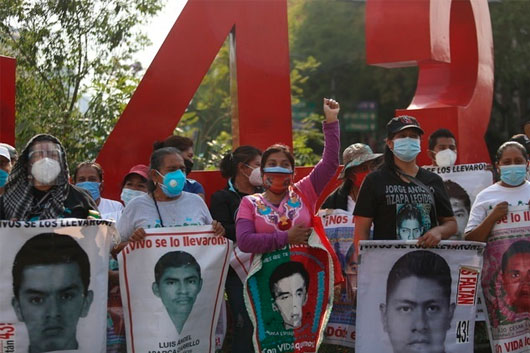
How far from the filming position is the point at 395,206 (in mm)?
6371

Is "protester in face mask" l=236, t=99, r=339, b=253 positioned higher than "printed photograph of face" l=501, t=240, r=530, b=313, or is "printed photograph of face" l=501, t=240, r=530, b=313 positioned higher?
"protester in face mask" l=236, t=99, r=339, b=253

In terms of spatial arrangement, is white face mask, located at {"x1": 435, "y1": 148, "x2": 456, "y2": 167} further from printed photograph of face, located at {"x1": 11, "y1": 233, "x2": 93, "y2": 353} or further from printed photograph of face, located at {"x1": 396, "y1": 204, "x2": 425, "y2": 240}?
printed photograph of face, located at {"x1": 11, "y1": 233, "x2": 93, "y2": 353}

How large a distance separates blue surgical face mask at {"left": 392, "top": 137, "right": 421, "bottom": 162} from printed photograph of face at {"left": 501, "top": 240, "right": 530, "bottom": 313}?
3.83ft

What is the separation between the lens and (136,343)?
6574 mm

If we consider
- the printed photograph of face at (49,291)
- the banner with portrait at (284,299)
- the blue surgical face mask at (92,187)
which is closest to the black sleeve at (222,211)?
the banner with portrait at (284,299)

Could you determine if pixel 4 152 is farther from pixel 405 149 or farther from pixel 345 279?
pixel 405 149

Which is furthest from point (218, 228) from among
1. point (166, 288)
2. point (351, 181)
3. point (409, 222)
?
point (351, 181)

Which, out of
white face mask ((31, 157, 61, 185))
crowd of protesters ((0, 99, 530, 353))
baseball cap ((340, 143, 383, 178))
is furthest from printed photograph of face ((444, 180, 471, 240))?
white face mask ((31, 157, 61, 185))

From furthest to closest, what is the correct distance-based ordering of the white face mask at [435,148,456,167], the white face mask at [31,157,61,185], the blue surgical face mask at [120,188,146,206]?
the white face mask at [435,148,456,167] → the blue surgical face mask at [120,188,146,206] → the white face mask at [31,157,61,185]

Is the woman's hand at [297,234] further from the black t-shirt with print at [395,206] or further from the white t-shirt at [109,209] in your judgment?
the white t-shirt at [109,209]

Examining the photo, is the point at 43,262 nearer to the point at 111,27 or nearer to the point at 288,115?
the point at 288,115

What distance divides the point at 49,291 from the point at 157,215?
88cm

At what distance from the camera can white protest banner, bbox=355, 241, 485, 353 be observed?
6.47 meters

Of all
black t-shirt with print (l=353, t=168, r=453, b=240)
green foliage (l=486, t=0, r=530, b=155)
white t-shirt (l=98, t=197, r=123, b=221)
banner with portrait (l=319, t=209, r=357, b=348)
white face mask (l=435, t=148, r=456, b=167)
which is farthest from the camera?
green foliage (l=486, t=0, r=530, b=155)
